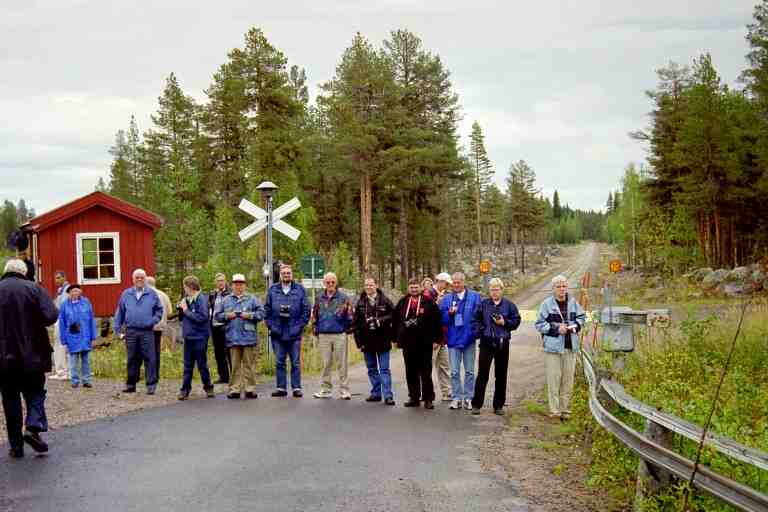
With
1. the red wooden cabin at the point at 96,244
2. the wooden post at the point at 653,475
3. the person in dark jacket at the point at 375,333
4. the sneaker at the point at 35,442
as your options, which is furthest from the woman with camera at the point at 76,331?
the red wooden cabin at the point at 96,244

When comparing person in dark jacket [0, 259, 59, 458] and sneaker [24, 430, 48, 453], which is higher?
person in dark jacket [0, 259, 59, 458]

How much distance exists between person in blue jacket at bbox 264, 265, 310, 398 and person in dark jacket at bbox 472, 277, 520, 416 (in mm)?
3252

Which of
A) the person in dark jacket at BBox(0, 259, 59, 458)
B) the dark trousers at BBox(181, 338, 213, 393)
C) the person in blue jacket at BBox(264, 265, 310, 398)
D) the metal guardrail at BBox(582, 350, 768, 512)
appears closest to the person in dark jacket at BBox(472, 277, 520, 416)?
the person in blue jacket at BBox(264, 265, 310, 398)

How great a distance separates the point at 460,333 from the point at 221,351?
5.38 meters

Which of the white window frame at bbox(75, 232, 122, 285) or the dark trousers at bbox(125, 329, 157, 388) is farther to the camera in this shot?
the white window frame at bbox(75, 232, 122, 285)

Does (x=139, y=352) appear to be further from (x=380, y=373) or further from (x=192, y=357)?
(x=380, y=373)

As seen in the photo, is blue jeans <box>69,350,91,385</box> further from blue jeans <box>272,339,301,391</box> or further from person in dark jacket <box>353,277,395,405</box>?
person in dark jacket <box>353,277,395,405</box>

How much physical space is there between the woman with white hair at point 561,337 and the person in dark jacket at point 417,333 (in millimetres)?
1825

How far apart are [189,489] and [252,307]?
22.0ft

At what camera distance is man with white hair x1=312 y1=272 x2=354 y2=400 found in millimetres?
13555

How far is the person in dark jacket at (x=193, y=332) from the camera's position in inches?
535

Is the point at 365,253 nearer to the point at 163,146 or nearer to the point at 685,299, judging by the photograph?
the point at 685,299

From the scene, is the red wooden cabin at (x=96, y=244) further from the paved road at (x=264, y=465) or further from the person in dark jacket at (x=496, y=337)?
the person in dark jacket at (x=496, y=337)

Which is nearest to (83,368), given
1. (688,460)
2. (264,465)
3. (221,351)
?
(221,351)
